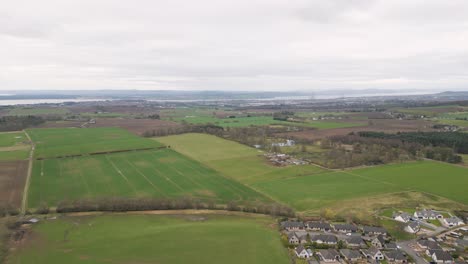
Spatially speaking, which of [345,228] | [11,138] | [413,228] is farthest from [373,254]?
[11,138]

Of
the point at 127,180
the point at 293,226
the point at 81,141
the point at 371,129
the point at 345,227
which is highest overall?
the point at 81,141

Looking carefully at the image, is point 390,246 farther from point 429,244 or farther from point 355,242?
point 429,244

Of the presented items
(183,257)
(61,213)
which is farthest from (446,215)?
(61,213)

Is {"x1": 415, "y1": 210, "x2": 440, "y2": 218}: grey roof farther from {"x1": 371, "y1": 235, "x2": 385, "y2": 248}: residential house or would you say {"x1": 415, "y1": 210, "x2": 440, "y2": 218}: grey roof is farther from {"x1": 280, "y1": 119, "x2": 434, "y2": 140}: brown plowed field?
{"x1": 280, "y1": 119, "x2": 434, "y2": 140}: brown plowed field

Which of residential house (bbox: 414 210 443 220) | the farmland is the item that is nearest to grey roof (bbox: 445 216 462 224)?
residential house (bbox: 414 210 443 220)

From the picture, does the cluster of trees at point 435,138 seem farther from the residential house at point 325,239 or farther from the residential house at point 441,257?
the residential house at point 325,239

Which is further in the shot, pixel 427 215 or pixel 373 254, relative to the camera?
pixel 427 215
